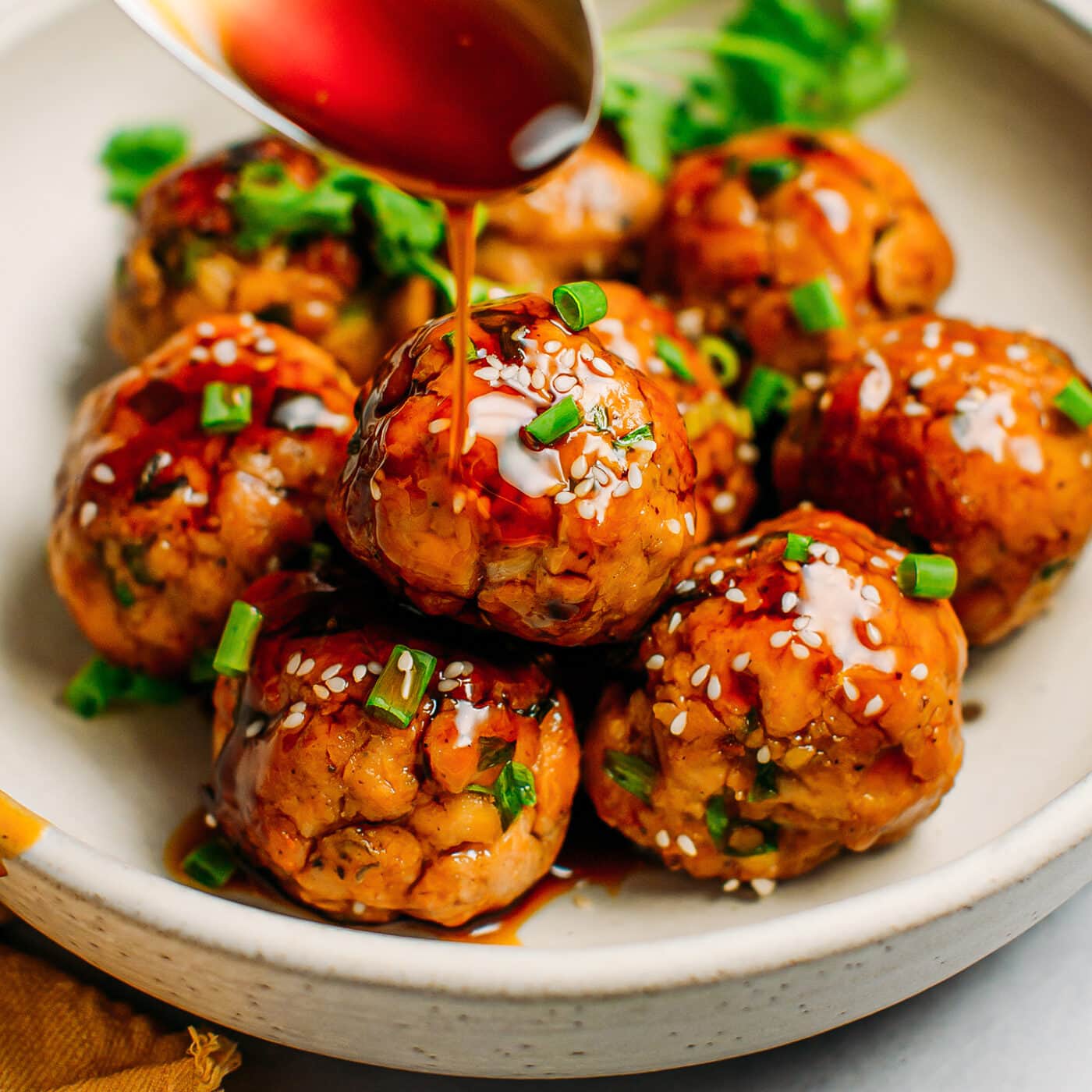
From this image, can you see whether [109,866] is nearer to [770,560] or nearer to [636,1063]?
[636,1063]

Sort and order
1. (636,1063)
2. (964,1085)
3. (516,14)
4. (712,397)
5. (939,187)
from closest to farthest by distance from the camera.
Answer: (636,1063) → (516,14) → (964,1085) → (712,397) → (939,187)

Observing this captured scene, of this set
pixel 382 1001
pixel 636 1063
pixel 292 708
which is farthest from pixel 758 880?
pixel 292 708

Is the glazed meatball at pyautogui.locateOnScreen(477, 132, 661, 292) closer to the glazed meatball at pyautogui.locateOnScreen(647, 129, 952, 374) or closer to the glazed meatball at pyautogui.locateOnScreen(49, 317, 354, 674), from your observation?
the glazed meatball at pyautogui.locateOnScreen(647, 129, 952, 374)

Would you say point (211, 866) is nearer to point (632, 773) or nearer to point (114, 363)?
point (632, 773)

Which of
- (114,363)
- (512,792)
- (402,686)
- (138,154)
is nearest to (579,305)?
(402,686)

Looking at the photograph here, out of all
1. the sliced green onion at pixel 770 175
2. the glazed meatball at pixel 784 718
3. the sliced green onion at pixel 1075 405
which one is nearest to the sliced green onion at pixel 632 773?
the glazed meatball at pixel 784 718

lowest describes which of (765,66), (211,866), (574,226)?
(211,866)

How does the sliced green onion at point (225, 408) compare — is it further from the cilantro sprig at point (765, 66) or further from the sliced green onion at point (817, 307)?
the cilantro sprig at point (765, 66)
